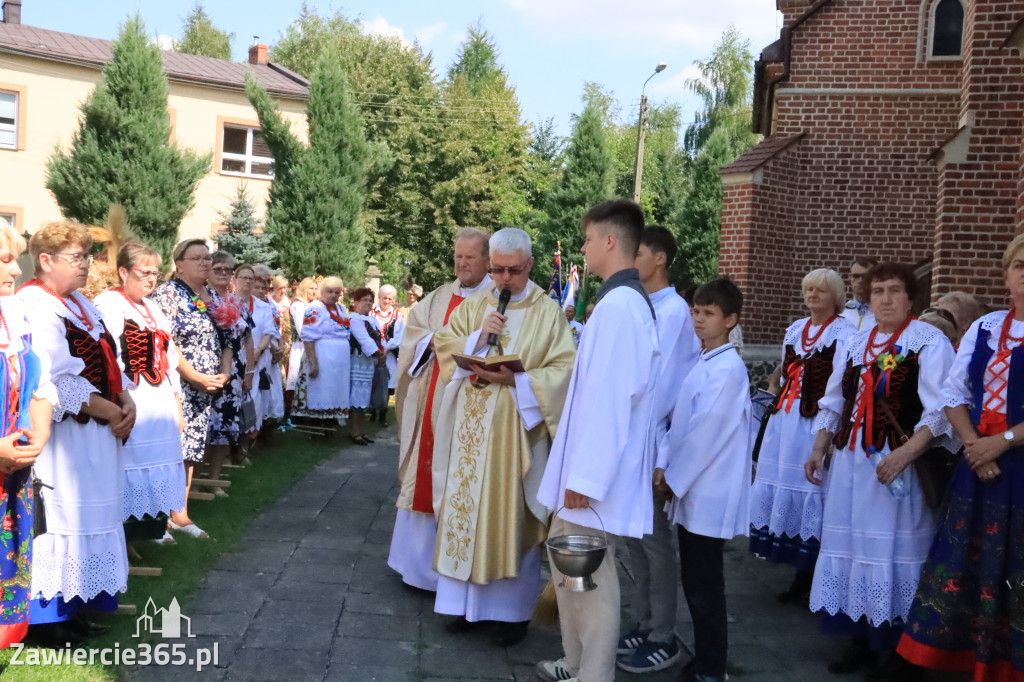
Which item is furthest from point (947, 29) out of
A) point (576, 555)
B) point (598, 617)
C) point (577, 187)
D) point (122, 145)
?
point (577, 187)

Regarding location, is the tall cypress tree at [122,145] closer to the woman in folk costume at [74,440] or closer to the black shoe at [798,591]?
the woman in folk costume at [74,440]

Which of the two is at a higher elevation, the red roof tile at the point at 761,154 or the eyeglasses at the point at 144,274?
the red roof tile at the point at 761,154

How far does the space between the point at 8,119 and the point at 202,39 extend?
99.1ft

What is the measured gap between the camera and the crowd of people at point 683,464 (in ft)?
13.7

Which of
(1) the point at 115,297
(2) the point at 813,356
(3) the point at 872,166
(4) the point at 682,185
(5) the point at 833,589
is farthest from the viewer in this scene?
(4) the point at 682,185

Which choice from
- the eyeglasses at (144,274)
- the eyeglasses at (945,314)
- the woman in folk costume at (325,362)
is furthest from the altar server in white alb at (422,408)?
the woman in folk costume at (325,362)

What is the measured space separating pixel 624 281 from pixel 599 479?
0.87 meters

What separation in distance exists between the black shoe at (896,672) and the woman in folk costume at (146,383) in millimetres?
4234

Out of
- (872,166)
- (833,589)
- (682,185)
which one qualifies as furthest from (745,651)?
(682,185)

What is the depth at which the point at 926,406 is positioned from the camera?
475 cm

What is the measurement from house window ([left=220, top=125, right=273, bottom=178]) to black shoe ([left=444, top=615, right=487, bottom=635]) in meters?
29.1

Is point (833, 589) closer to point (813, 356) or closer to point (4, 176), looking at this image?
point (813, 356)

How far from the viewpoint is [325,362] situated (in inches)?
505

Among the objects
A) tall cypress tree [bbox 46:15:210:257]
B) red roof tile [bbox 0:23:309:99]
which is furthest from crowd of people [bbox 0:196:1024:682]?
red roof tile [bbox 0:23:309:99]
